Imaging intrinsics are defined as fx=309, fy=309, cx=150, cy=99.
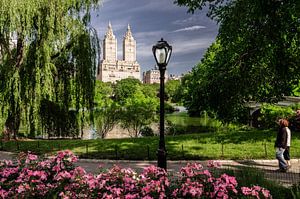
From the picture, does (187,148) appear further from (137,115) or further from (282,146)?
(137,115)

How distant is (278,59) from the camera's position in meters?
11.0

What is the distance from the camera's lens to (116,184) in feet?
17.6

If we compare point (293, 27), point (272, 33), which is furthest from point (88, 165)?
point (293, 27)

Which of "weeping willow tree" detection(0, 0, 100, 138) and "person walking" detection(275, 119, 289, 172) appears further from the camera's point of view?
"weeping willow tree" detection(0, 0, 100, 138)

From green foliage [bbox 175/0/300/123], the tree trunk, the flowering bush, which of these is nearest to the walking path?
green foliage [bbox 175/0/300/123]

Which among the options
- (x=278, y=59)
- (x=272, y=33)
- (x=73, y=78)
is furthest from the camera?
(x=73, y=78)

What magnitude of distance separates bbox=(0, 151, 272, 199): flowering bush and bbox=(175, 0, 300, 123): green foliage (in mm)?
5901

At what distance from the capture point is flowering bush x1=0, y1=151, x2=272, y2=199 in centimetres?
492

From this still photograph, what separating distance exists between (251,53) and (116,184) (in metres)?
8.05

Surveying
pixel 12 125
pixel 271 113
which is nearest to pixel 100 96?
pixel 12 125

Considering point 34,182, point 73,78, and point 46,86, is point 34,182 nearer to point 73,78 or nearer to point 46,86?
point 46,86

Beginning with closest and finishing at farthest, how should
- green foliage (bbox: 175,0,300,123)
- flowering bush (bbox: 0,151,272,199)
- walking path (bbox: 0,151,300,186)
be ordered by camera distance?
flowering bush (bbox: 0,151,272,199)
green foliage (bbox: 175,0,300,123)
walking path (bbox: 0,151,300,186)

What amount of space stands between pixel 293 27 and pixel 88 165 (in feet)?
28.4

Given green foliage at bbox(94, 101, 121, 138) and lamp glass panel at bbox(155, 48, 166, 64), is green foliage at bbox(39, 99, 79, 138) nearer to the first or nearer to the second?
green foliage at bbox(94, 101, 121, 138)
